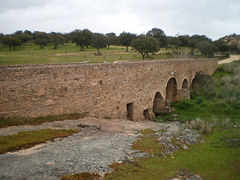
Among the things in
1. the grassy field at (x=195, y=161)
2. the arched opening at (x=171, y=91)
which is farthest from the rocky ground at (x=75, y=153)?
the arched opening at (x=171, y=91)

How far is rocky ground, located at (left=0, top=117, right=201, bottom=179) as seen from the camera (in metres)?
5.80

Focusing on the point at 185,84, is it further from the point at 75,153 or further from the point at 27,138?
the point at 27,138

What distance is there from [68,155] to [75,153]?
26 centimetres

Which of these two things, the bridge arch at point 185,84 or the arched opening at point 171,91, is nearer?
the arched opening at point 171,91

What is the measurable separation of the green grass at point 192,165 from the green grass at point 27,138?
9.90ft

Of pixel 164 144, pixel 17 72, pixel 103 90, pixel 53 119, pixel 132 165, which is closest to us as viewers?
pixel 132 165

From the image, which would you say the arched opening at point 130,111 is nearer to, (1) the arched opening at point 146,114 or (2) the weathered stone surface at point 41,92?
(1) the arched opening at point 146,114

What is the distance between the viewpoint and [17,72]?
938 cm

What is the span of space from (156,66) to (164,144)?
9398mm

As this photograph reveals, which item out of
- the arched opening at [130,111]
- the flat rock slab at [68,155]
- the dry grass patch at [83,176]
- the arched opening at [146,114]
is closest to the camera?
the dry grass patch at [83,176]

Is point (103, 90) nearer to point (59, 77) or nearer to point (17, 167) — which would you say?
point (59, 77)

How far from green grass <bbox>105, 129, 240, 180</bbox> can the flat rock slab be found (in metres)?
0.49

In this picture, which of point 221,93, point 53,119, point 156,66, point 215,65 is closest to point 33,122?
point 53,119

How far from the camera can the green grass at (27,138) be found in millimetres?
6992
